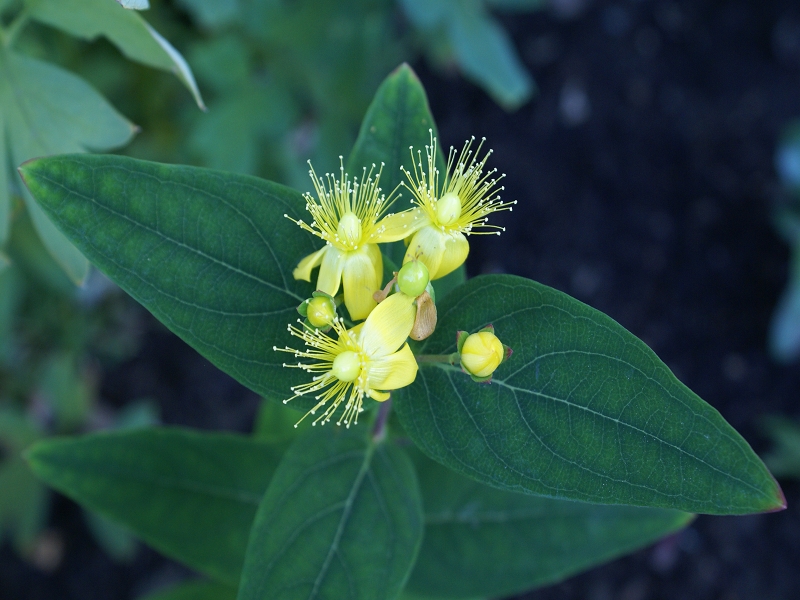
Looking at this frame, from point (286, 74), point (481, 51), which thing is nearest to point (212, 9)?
point (286, 74)

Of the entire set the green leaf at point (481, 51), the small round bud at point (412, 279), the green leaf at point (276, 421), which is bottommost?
the small round bud at point (412, 279)

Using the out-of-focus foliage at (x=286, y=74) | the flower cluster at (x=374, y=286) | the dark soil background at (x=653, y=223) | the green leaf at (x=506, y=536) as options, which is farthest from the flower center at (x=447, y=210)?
the dark soil background at (x=653, y=223)

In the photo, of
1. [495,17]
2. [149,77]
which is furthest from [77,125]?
[495,17]

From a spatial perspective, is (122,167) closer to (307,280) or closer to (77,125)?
(307,280)

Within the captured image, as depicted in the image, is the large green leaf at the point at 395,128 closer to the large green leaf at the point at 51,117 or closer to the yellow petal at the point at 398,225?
the yellow petal at the point at 398,225

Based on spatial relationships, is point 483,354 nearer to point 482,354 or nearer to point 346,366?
point 482,354

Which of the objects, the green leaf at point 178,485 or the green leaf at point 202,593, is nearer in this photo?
the green leaf at point 178,485
